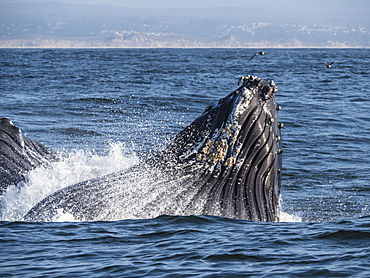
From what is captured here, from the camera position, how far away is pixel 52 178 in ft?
35.6

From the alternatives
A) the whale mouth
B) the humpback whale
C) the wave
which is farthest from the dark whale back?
the whale mouth

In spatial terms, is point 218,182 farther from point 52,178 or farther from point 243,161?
point 52,178

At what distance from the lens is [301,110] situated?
23688mm

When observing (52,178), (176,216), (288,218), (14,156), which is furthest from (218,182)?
(14,156)

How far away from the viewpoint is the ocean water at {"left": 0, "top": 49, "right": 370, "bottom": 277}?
22.4 feet

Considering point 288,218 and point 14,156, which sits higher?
point 14,156

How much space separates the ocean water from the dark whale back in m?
0.19

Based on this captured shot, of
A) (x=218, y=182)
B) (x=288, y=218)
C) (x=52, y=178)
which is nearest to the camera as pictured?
(x=218, y=182)

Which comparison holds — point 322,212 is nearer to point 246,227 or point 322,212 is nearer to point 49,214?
point 246,227

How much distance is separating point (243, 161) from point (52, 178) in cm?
386

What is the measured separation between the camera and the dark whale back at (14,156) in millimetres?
10468

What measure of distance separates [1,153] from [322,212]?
5.38 meters

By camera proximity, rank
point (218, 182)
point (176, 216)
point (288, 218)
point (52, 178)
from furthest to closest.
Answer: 1. point (52, 178)
2. point (288, 218)
3. point (218, 182)
4. point (176, 216)

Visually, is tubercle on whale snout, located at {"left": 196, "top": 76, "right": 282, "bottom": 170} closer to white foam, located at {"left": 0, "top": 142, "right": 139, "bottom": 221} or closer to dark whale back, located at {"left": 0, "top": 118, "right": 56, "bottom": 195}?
white foam, located at {"left": 0, "top": 142, "right": 139, "bottom": 221}
